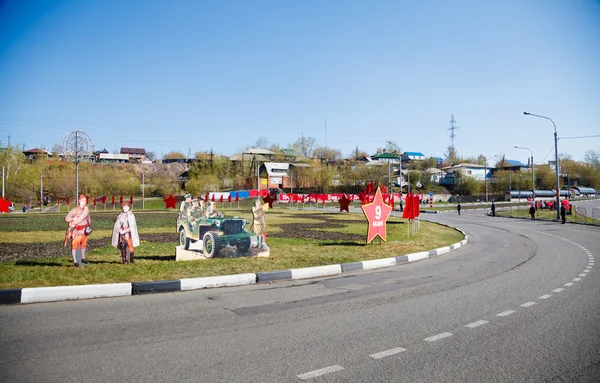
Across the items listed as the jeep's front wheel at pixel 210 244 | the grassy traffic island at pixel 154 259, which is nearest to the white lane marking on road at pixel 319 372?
the grassy traffic island at pixel 154 259

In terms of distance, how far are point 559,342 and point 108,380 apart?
524 cm

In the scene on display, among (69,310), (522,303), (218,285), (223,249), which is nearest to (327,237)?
(223,249)

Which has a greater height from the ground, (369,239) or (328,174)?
(328,174)

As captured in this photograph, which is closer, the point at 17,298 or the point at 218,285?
the point at 17,298

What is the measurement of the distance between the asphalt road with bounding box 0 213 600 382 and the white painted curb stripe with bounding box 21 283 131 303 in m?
0.33

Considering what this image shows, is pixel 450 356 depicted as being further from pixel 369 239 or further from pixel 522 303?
pixel 369 239

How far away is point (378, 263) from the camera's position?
12016 mm

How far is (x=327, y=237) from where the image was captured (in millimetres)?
18906

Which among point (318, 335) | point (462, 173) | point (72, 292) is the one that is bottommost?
point (318, 335)

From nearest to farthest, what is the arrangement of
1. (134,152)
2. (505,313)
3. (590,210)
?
(505,313)
(590,210)
(134,152)

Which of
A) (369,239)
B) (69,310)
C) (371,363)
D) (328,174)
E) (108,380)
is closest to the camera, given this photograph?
(108,380)

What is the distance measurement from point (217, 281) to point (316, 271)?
2.66m

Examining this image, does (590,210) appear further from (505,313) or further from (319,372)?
(319,372)

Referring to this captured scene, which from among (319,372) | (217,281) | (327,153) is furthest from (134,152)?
(319,372)
